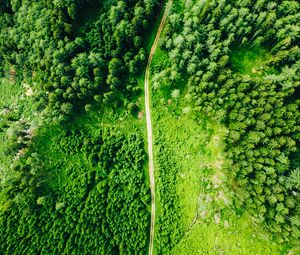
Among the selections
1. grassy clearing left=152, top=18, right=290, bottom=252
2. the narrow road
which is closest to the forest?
grassy clearing left=152, top=18, right=290, bottom=252

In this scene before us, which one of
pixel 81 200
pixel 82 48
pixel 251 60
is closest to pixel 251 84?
pixel 251 60

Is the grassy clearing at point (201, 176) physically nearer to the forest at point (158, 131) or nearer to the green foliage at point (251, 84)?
the forest at point (158, 131)

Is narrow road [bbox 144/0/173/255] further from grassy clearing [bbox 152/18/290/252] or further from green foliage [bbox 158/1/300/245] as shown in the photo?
green foliage [bbox 158/1/300/245]

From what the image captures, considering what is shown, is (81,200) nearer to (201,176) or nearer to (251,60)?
(201,176)

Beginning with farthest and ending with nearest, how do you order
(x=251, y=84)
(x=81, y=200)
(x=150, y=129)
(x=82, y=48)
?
(x=82, y=48), (x=150, y=129), (x=81, y=200), (x=251, y=84)

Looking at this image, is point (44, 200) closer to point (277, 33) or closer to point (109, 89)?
point (109, 89)

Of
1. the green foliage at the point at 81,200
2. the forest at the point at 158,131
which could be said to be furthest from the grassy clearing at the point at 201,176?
the green foliage at the point at 81,200
